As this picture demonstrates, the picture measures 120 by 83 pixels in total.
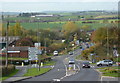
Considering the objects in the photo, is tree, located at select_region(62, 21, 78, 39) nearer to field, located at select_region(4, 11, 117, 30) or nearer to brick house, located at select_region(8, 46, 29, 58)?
field, located at select_region(4, 11, 117, 30)

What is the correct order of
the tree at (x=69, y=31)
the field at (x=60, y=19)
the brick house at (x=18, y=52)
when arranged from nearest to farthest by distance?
the brick house at (x=18, y=52) < the tree at (x=69, y=31) < the field at (x=60, y=19)

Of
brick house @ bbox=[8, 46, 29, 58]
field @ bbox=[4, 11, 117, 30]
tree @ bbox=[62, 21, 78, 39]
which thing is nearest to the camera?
brick house @ bbox=[8, 46, 29, 58]

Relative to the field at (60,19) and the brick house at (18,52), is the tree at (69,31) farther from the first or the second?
the brick house at (18,52)

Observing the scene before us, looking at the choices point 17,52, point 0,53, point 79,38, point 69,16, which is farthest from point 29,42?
point 69,16

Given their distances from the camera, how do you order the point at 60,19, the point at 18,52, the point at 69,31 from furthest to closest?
the point at 60,19
the point at 69,31
the point at 18,52

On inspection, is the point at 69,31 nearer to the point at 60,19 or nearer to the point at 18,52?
the point at 60,19

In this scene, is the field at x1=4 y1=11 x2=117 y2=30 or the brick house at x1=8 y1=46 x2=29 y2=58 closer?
the brick house at x1=8 y1=46 x2=29 y2=58

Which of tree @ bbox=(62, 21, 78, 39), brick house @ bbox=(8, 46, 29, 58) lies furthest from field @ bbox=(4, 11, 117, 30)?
brick house @ bbox=(8, 46, 29, 58)

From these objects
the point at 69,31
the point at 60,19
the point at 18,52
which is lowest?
the point at 18,52

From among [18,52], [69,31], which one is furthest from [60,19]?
[18,52]

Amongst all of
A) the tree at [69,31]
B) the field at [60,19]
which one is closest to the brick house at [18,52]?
the tree at [69,31]

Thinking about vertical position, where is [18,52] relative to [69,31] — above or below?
below
